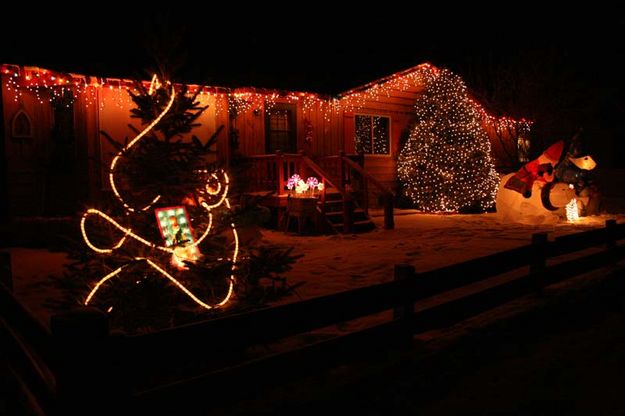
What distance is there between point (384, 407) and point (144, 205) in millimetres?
2758

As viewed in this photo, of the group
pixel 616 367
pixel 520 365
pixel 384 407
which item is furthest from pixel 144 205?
pixel 616 367

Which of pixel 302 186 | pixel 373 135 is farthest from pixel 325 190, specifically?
pixel 373 135

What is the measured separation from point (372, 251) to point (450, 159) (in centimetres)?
771

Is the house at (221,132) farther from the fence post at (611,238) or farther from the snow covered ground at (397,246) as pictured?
the fence post at (611,238)

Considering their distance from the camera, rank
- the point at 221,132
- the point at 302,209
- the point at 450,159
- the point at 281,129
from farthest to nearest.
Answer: the point at 450,159, the point at 281,129, the point at 221,132, the point at 302,209

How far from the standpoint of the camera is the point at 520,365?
486 cm

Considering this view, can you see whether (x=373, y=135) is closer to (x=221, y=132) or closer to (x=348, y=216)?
(x=221, y=132)

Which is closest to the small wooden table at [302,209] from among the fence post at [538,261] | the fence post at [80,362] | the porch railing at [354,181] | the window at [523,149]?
the porch railing at [354,181]

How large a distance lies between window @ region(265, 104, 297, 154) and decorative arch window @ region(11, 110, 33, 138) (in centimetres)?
629

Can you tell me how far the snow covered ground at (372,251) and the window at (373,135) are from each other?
393 cm

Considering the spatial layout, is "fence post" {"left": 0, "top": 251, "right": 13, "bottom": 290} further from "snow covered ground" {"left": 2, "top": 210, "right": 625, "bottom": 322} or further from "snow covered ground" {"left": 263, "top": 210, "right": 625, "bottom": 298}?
"snow covered ground" {"left": 263, "top": 210, "right": 625, "bottom": 298}

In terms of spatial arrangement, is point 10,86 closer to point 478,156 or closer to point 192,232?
A: point 192,232

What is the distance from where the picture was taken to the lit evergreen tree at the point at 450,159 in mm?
17641

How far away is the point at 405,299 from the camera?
5230 mm
